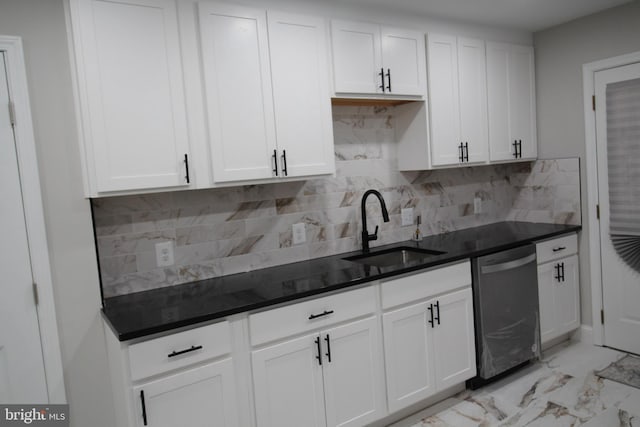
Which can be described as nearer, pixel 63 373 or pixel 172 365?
pixel 172 365

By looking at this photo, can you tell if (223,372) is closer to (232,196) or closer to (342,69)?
(232,196)

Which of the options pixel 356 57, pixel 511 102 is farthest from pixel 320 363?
pixel 511 102

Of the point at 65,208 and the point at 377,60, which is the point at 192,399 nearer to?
the point at 65,208

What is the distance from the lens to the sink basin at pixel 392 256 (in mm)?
2896

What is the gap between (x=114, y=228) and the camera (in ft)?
7.40

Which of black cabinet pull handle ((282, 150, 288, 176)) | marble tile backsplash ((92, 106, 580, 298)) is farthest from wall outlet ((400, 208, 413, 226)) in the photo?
black cabinet pull handle ((282, 150, 288, 176))

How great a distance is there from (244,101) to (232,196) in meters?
Answer: 0.59

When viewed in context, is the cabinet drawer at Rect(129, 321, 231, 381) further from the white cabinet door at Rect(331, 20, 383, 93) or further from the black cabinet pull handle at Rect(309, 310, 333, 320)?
the white cabinet door at Rect(331, 20, 383, 93)

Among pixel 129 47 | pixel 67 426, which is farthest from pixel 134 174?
pixel 67 426

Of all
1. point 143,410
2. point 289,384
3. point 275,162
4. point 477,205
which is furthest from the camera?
point 477,205

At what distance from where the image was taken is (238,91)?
2209 millimetres

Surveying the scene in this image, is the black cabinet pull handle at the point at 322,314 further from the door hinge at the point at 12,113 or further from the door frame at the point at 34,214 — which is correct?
the door hinge at the point at 12,113
